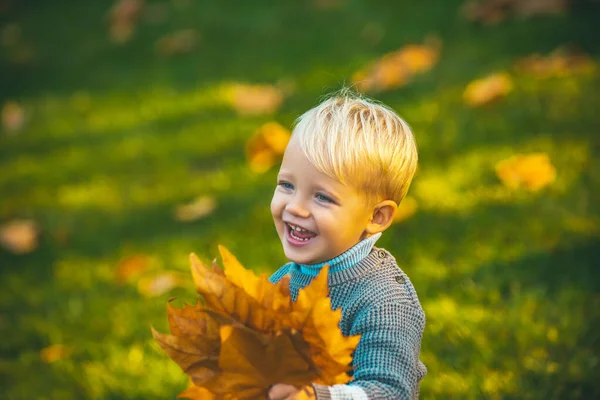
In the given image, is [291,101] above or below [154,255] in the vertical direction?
above

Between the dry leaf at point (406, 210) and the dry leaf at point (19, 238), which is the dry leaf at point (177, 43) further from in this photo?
the dry leaf at point (406, 210)

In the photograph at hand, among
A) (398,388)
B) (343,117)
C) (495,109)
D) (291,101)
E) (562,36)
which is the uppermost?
(562,36)

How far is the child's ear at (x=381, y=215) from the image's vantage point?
1.79 meters

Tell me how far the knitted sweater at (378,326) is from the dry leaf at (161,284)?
4.82ft

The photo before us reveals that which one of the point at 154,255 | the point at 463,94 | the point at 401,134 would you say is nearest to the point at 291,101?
the point at 463,94

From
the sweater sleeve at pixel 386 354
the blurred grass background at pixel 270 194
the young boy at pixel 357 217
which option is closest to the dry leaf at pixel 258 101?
the blurred grass background at pixel 270 194

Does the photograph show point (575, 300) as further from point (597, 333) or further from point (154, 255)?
point (154, 255)

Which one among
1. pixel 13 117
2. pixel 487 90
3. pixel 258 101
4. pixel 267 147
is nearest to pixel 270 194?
pixel 267 147

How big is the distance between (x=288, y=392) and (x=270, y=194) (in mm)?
2269

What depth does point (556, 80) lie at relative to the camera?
13.0ft

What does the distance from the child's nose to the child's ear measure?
0.58 feet

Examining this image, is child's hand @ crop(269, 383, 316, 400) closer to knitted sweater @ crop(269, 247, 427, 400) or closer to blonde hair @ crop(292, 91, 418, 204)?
knitted sweater @ crop(269, 247, 427, 400)

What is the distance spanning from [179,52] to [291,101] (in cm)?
177

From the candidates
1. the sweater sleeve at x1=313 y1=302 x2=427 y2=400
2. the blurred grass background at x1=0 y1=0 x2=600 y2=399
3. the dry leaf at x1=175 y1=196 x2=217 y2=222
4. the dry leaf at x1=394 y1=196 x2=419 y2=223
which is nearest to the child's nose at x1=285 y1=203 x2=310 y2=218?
the sweater sleeve at x1=313 y1=302 x2=427 y2=400
